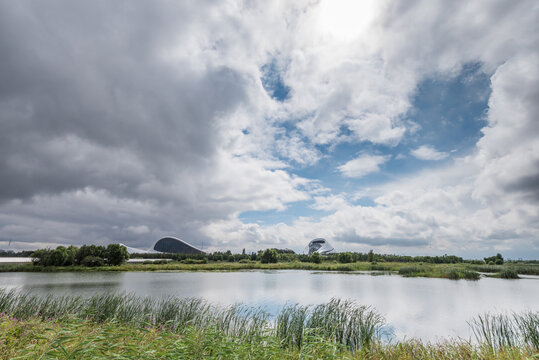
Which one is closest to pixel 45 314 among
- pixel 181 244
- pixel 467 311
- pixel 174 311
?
pixel 174 311

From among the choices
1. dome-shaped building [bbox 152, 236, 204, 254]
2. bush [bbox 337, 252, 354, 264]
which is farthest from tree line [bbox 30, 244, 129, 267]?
dome-shaped building [bbox 152, 236, 204, 254]

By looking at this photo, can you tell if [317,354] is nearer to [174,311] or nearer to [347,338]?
[347,338]

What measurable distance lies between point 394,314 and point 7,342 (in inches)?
720

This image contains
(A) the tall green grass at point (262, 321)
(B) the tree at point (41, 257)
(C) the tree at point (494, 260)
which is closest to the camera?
(A) the tall green grass at point (262, 321)

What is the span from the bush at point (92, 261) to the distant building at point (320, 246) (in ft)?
467

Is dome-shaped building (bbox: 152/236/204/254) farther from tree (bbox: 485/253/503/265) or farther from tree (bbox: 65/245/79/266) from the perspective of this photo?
tree (bbox: 485/253/503/265)

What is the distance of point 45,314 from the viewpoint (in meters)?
12.6

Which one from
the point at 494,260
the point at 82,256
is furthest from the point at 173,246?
the point at 494,260

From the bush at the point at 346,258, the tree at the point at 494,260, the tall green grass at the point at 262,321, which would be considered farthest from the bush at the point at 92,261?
the tree at the point at 494,260

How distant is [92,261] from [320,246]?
15331 cm

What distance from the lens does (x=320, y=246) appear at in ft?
619

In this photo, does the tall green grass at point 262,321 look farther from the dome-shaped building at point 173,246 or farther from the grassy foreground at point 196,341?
the dome-shaped building at point 173,246

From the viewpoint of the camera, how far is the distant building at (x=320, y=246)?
182 m

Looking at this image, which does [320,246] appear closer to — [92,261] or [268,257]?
[268,257]
